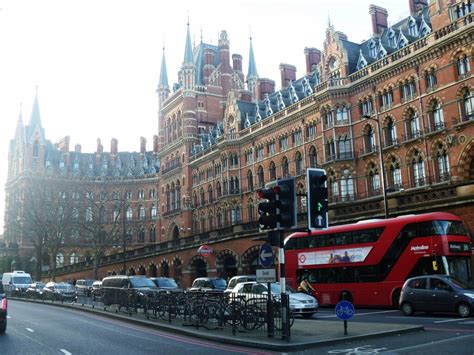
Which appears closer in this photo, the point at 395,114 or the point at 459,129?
the point at 459,129

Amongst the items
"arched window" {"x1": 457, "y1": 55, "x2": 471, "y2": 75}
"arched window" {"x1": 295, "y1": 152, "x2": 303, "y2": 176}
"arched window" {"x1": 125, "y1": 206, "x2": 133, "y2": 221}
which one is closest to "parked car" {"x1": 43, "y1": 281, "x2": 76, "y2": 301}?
"arched window" {"x1": 295, "y1": 152, "x2": 303, "y2": 176}

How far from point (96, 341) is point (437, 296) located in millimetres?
13219

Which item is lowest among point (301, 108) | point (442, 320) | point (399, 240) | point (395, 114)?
point (442, 320)

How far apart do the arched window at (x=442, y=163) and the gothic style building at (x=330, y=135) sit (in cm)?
8

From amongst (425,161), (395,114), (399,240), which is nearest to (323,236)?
(399,240)

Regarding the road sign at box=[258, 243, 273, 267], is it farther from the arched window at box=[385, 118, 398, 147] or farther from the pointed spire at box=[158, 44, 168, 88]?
the pointed spire at box=[158, 44, 168, 88]

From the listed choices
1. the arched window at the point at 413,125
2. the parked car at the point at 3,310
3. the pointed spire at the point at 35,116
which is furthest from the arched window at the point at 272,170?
the pointed spire at the point at 35,116

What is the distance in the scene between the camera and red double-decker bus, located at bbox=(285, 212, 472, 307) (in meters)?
23.2

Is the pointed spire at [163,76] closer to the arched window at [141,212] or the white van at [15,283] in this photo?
the arched window at [141,212]

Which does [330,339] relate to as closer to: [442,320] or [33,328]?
[442,320]

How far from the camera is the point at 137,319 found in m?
21.5

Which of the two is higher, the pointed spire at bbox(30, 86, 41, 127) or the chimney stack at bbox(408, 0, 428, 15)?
the pointed spire at bbox(30, 86, 41, 127)

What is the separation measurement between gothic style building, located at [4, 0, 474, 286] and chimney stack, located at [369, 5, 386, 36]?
11 centimetres

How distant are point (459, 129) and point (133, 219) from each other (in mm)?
74838
